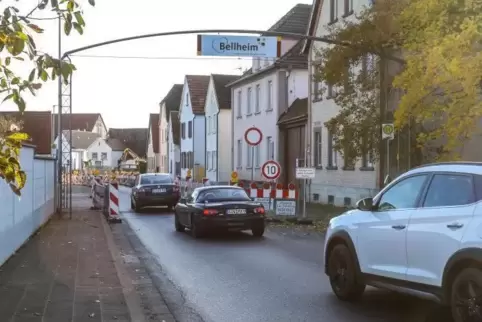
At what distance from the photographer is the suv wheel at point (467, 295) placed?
6.33 m

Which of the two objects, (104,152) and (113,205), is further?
(104,152)

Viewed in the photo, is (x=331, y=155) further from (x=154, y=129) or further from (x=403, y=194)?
(x=154, y=129)

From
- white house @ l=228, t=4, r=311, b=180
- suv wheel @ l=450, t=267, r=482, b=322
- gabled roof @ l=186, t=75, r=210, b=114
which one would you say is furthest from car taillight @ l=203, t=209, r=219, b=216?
gabled roof @ l=186, t=75, r=210, b=114

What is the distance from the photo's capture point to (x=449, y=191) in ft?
23.0

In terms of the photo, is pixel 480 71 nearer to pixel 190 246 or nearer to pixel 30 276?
pixel 190 246

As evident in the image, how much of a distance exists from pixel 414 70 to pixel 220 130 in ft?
128

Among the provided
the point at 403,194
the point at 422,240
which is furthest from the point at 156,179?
the point at 422,240

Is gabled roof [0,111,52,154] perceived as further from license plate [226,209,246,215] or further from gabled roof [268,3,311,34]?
license plate [226,209,246,215]

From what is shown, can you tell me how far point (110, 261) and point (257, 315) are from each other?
471 cm

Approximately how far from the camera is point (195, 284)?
10375 millimetres

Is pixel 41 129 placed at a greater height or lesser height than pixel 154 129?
A: lesser

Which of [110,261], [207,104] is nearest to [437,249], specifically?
[110,261]

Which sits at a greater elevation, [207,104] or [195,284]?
[207,104]

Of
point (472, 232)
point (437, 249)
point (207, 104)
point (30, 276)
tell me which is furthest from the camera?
point (207, 104)
